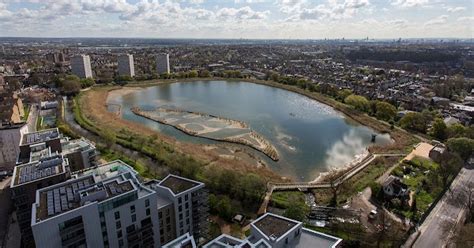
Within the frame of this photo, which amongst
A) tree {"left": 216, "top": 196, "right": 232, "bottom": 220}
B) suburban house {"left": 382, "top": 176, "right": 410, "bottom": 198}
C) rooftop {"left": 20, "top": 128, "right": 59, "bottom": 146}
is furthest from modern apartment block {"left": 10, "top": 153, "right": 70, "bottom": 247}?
suburban house {"left": 382, "top": 176, "right": 410, "bottom": 198}

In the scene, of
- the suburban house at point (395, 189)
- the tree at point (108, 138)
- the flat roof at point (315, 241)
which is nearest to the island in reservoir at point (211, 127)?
the tree at point (108, 138)

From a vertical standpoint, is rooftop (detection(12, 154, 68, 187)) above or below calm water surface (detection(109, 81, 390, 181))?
above

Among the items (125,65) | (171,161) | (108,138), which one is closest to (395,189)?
(171,161)

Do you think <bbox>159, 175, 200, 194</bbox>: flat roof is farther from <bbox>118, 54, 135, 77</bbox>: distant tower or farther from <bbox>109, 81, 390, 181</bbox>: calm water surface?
<bbox>118, 54, 135, 77</bbox>: distant tower

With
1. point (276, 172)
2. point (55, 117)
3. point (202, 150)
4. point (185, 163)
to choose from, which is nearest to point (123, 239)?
point (185, 163)

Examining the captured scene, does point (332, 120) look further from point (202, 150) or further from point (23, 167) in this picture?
point (23, 167)

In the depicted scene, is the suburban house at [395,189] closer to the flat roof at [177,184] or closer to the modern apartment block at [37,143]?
the flat roof at [177,184]
